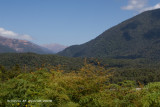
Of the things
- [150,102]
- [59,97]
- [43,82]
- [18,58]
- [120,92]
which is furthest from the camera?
[18,58]

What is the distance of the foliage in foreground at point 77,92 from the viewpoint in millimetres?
2900

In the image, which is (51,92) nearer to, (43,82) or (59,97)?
(59,97)

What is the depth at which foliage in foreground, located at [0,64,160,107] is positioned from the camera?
2900mm

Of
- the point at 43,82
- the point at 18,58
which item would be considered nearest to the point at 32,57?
the point at 18,58

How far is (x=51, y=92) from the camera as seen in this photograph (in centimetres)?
312

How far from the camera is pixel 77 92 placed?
3.28 m

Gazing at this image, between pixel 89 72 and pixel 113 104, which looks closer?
pixel 113 104

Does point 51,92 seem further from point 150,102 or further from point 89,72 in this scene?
point 150,102

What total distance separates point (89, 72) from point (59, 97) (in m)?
0.71

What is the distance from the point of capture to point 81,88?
3.31 m

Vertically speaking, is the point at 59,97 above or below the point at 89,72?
below

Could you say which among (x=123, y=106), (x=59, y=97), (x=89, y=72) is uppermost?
(x=89, y=72)

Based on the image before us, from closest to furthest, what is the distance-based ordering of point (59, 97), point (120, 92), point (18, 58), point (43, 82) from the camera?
point (59, 97)
point (120, 92)
point (43, 82)
point (18, 58)

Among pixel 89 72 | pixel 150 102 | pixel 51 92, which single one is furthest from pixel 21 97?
pixel 150 102
